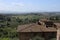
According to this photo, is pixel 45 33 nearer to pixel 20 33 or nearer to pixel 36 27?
pixel 36 27

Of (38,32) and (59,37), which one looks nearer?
(59,37)

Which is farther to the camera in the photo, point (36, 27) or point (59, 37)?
point (36, 27)

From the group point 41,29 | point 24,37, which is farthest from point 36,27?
point 24,37

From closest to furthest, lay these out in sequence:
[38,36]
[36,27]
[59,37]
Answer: [59,37], [38,36], [36,27]

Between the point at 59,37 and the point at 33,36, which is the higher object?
the point at 59,37

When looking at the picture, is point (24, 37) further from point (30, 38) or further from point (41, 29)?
point (41, 29)

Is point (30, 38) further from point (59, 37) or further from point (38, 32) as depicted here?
point (59, 37)

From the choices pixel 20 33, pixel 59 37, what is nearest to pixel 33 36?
pixel 20 33

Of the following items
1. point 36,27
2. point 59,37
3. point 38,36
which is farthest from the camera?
point 36,27

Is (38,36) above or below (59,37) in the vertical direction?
below
